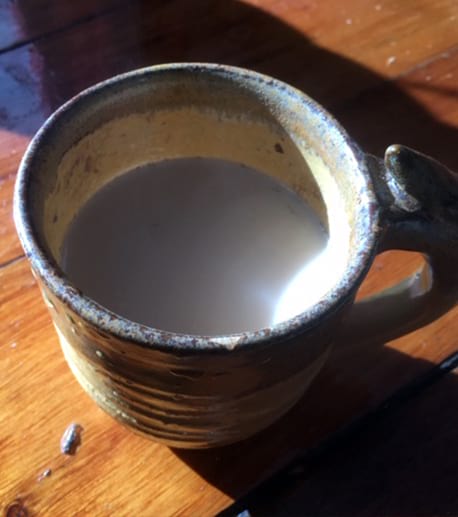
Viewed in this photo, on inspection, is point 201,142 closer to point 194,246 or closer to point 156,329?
point 194,246

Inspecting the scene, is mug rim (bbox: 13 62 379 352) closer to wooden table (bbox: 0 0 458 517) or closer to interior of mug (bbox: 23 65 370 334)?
interior of mug (bbox: 23 65 370 334)

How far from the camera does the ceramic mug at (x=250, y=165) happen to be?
29cm

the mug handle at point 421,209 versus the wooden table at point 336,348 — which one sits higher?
the mug handle at point 421,209

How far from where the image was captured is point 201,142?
1.44ft

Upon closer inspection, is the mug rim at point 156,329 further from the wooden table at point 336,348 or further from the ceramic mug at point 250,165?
the wooden table at point 336,348

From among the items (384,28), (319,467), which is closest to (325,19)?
(384,28)

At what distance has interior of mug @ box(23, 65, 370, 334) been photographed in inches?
13.7

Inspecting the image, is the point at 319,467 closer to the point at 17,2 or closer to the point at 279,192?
the point at 279,192

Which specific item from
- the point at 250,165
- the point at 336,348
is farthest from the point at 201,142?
the point at 336,348

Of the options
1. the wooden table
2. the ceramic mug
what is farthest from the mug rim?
the wooden table

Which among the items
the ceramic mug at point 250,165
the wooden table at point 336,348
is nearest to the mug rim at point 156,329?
the ceramic mug at point 250,165

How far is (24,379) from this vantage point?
0.44 metres

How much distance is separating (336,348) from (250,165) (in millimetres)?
118

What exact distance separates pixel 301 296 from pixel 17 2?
38 centimetres
